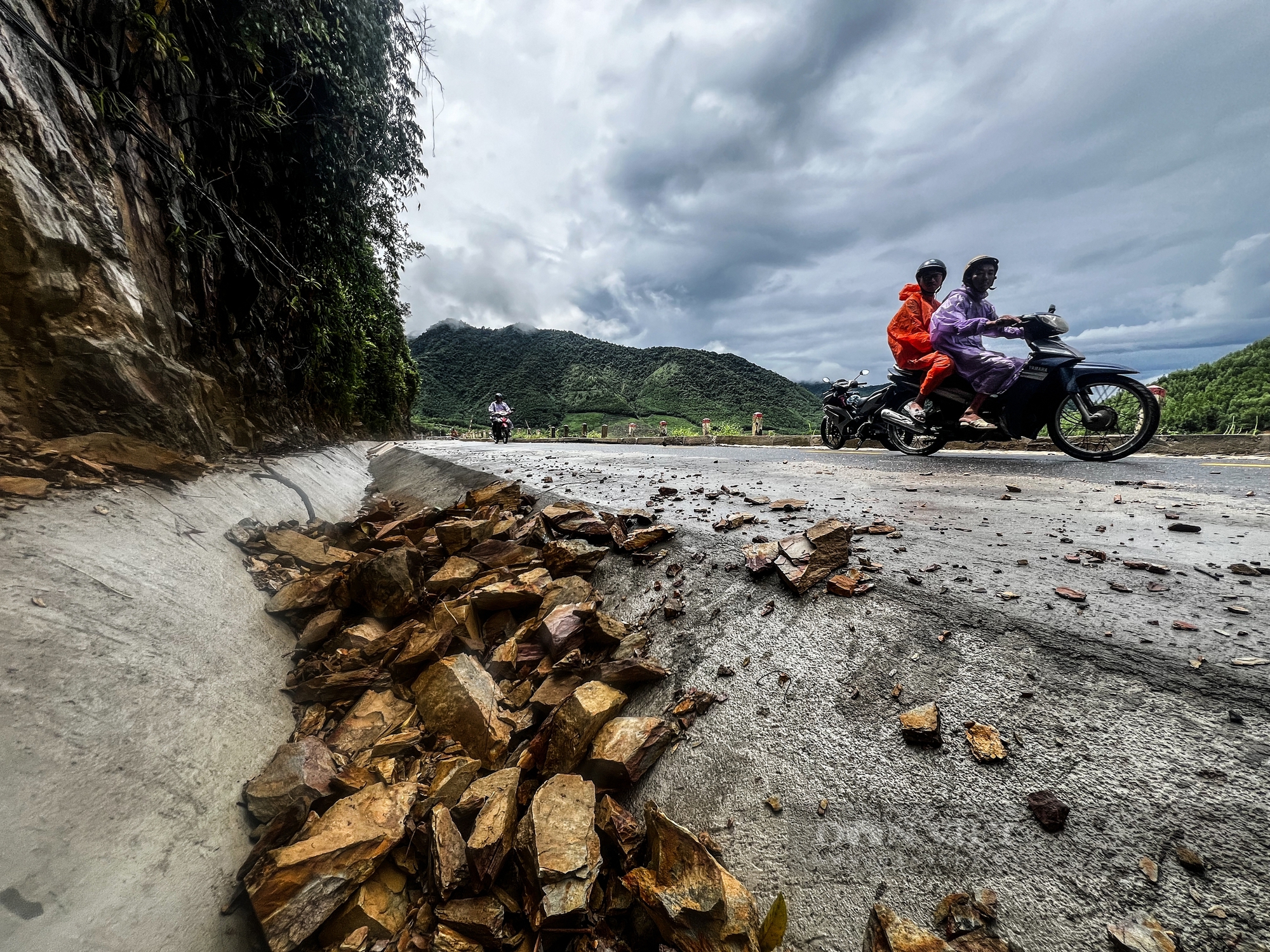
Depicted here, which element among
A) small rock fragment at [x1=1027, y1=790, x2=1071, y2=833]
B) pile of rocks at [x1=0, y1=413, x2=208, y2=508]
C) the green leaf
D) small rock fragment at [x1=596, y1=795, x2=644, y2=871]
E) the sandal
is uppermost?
the sandal

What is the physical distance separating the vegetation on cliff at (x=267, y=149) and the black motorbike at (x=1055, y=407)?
242 inches

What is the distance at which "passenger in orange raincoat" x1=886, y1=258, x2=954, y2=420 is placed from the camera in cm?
520

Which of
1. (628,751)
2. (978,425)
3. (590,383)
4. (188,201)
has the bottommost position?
(628,751)

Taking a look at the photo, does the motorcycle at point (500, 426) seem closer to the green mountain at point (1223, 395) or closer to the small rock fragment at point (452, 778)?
the small rock fragment at point (452, 778)

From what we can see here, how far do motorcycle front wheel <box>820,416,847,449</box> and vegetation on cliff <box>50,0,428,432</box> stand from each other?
6661mm

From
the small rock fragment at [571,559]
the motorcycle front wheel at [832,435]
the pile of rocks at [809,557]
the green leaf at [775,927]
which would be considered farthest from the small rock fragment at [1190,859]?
the motorcycle front wheel at [832,435]

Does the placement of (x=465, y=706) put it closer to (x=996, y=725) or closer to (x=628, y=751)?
(x=628, y=751)

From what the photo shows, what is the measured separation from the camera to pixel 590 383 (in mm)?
67312

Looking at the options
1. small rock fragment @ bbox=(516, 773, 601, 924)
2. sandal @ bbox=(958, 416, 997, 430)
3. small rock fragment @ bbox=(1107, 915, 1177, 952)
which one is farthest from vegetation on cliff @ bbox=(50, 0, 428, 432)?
sandal @ bbox=(958, 416, 997, 430)

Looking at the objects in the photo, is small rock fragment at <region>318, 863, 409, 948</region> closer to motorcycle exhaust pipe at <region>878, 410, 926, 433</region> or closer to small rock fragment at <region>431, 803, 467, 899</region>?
small rock fragment at <region>431, 803, 467, 899</region>

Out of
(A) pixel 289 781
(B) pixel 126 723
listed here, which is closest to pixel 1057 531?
(A) pixel 289 781

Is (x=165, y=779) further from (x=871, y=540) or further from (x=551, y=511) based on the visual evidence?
(x=871, y=540)

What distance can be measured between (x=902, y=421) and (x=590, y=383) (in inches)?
2514

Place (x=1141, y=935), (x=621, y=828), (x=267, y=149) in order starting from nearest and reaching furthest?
(x=1141, y=935)
(x=621, y=828)
(x=267, y=149)
